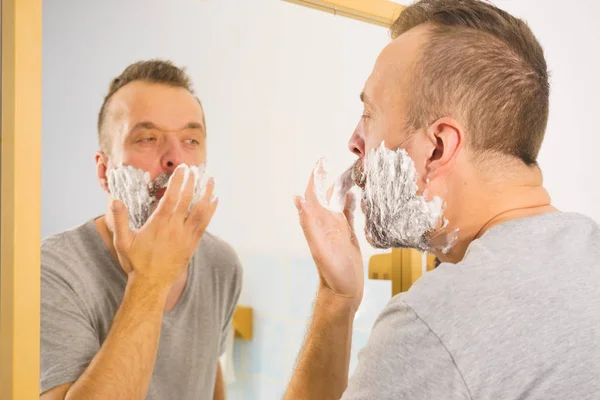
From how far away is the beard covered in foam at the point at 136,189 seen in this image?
0.83 meters

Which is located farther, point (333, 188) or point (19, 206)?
point (333, 188)

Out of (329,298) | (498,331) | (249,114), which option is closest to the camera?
(498,331)

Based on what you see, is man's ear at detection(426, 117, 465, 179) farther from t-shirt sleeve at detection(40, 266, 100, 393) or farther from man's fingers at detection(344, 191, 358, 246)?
t-shirt sleeve at detection(40, 266, 100, 393)

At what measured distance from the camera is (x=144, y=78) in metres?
0.85

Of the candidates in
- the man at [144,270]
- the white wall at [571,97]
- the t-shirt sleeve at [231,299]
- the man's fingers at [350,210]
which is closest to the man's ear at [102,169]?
the man at [144,270]

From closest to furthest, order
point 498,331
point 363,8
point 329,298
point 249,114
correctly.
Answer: point 498,331 → point 249,114 → point 329,298 → point 363,8

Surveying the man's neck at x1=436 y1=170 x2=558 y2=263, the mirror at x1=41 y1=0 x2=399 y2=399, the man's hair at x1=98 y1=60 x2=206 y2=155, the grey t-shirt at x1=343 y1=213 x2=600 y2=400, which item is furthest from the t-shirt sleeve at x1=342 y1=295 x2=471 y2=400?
the man's hair at x1=98 y1=60 x2=206 y2=155

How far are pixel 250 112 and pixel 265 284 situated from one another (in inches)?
10.6

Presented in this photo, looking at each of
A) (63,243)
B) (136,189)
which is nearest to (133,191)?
(136,189)

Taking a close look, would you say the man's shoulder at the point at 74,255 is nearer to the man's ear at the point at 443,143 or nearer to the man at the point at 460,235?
the man at the point at 460,235

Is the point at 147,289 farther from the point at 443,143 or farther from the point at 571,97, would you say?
the point at 571,97


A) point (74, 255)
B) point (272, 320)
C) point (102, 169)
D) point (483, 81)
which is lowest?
point (272, 320)

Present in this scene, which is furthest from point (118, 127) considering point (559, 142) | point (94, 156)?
point (559, 142)

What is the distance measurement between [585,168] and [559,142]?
0.40 ft
